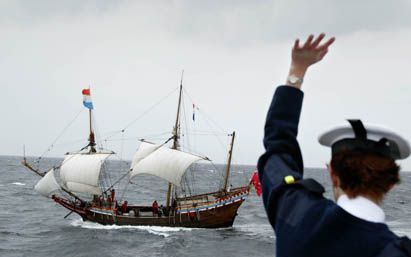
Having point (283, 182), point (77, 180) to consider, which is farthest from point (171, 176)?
point (283, 182)

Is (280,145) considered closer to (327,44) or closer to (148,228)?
(327,44)

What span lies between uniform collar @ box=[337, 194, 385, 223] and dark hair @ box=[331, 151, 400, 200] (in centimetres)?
3

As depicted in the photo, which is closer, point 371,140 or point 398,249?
point 398,249

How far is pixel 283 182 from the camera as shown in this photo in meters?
1.73

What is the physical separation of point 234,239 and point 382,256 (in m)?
30.4

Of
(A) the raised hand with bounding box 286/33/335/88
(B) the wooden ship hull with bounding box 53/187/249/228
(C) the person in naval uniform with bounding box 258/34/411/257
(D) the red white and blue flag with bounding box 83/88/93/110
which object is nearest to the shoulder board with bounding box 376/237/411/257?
(C) the person in naval uniform with bounding box 258/34/411/257

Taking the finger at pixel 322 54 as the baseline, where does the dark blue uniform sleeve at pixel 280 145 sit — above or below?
below

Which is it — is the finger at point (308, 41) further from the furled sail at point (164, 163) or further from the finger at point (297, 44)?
the furled sail at point (164, 163)

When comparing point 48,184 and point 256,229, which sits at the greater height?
point 48,184

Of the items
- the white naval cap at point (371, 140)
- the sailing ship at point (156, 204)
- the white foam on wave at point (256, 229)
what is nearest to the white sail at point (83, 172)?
the sailing ship at point (156, 204)

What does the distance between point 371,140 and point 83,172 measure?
138 ft

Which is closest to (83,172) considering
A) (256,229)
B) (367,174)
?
(256,229)

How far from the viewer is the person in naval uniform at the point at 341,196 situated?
151 centimetres

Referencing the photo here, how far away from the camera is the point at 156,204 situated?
118 feet
